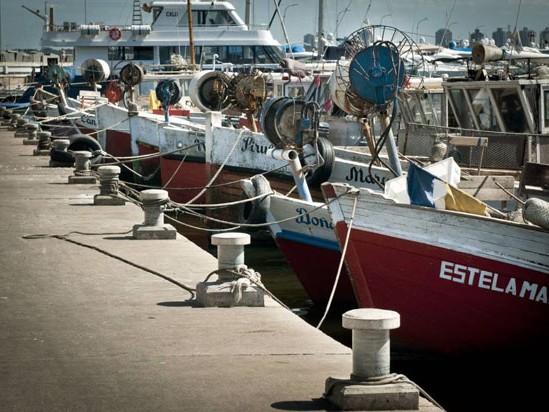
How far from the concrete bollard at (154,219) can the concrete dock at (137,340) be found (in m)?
0.13

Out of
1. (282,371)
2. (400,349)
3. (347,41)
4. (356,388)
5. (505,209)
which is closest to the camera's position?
(356,388)

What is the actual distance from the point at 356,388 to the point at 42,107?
40063 mm

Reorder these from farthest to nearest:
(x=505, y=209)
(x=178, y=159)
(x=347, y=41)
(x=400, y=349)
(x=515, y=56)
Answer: (x=178, y=159)
(x=515, y=56)
(x=347, y=41)
(x=505, y=209)
(x=400, y=349)

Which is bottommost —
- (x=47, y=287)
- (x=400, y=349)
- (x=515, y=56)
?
(x=400, y=349)

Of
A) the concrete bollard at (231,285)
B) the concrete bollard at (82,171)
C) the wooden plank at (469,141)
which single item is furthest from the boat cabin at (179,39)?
the concrete bollard at (231,285)

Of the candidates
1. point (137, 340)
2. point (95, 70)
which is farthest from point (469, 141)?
point (95, 70)

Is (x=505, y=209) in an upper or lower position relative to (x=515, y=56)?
lower

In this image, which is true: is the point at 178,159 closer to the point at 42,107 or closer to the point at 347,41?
the point at 347,41

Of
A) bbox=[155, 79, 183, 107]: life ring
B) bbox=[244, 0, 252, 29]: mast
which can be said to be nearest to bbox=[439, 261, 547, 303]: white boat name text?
bbox=[155, 79, 183, 107]: life ring

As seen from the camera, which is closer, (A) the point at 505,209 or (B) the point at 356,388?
(B) the point at 356,388

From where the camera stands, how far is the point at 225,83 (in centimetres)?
2802

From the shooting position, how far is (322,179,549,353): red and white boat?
37.9 ft

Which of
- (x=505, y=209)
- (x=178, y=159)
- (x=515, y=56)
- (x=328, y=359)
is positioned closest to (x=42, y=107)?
(x=178, y=159)

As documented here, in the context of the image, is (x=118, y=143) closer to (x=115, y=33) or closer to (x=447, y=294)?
(x=447, y=294)
